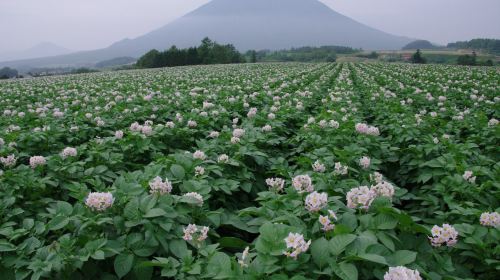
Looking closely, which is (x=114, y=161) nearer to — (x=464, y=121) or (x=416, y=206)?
(x=416, y=206)

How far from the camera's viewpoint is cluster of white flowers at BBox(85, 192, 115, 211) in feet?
8.73

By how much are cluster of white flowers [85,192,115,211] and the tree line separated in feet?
199

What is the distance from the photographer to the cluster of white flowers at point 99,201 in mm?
2660

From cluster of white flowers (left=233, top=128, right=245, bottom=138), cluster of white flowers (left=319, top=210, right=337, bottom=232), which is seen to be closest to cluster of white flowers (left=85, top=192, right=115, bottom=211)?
cluster of white flowers (left=319, top=210, right=337, bottom=232)

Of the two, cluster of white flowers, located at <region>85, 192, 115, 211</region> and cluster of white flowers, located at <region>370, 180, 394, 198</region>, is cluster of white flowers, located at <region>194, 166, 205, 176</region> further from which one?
cluster of white flowers, located at <region>370, 180, 394, 198</region>

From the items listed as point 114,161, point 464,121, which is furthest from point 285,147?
point 464,121

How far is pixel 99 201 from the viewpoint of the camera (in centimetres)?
267

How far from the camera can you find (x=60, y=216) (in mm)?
2678

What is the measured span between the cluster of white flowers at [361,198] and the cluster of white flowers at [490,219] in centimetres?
80

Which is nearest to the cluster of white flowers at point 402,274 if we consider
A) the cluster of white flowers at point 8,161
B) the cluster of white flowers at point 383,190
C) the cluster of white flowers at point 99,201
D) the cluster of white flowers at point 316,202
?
the cluster of white flowers at point 316,202

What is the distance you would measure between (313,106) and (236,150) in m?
6.07

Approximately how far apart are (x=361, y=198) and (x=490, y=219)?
965 millimetres

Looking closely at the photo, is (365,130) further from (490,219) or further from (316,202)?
(316,202)

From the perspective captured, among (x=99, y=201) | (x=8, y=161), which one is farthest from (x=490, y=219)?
(x=8, y=161)
